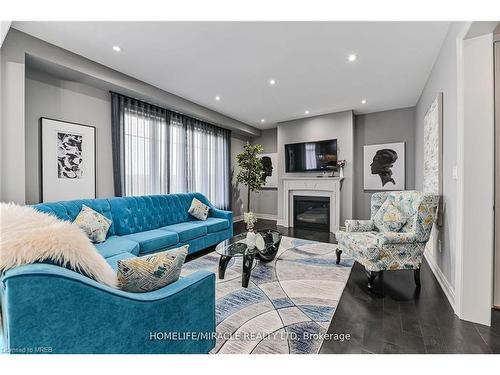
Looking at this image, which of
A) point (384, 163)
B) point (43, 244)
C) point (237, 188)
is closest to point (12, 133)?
point (43, 244)

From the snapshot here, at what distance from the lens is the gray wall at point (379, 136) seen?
→ 4609 mm

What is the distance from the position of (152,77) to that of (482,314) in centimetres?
449

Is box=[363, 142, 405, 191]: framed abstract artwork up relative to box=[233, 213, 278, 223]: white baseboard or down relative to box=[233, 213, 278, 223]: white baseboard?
up

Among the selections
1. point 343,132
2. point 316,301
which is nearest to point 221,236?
point 316,301

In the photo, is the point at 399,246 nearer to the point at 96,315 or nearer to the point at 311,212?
the point at 96,315

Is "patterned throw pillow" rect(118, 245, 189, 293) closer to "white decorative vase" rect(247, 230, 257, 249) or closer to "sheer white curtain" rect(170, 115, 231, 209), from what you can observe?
"white decorative vase" rect(247, 230, 257, 249)

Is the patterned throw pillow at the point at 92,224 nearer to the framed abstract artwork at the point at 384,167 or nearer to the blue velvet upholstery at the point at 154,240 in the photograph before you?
the blue velvet upholstery at the point at 154,240

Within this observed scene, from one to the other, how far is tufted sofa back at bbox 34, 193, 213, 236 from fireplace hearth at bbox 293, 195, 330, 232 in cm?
269

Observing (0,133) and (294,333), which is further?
(0,133)

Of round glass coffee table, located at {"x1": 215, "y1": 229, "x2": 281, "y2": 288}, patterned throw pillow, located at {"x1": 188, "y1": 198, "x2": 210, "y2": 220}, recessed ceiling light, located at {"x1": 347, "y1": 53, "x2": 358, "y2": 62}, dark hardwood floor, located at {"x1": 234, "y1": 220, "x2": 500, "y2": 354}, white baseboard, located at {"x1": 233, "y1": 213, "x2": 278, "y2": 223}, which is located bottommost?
dark hardwood floor, located at {"x1": 234, "y1": 220, "x2": 500, "y2": 354}

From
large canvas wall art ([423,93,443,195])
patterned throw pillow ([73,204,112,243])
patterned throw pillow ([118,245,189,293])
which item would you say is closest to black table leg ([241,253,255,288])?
patterned throw pillow ([118,245,189,293])

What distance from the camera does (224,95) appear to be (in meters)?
4.02

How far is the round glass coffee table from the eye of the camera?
235 centimetres
